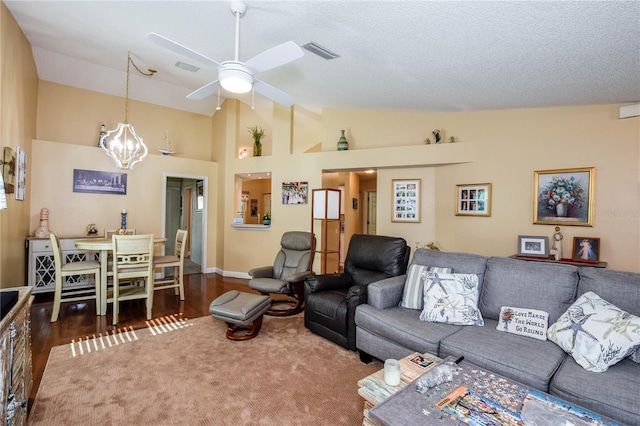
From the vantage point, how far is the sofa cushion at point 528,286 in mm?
2088

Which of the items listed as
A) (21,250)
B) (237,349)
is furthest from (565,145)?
(21,250)

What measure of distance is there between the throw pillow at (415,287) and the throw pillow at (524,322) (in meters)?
0.52

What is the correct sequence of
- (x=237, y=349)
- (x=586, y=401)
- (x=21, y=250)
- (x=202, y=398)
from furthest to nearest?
(x=21, y=250)
(x=237, y=349)
(x=202, y=398)
(x=586, y=401)

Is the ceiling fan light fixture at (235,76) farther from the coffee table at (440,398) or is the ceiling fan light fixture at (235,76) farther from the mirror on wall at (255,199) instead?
the mirror on wall at (255,199)

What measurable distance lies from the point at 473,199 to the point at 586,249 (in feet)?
4.29

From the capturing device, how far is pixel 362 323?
254 centimetres

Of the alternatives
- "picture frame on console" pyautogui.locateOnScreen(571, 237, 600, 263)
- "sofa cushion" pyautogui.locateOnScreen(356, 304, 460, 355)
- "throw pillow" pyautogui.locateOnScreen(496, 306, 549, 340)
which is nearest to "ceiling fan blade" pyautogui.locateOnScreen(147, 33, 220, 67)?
"sofa cushion" pyautogui.locateOnScreen(356, 304, 460, 355)

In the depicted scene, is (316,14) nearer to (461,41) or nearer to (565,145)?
(461,41)

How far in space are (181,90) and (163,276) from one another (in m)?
3.57

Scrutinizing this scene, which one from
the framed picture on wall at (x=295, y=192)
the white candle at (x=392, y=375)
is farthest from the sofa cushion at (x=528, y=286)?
the framed picture on wall at (x=295, y=192)

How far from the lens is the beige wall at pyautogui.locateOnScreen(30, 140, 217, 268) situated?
4594mm

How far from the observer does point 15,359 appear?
5.33ft

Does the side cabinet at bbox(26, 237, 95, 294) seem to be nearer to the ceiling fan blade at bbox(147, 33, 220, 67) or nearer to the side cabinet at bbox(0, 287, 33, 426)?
the side cabinet at bbox(0, 287, 33, 426)

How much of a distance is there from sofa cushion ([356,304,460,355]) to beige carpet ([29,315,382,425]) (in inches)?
14.4
